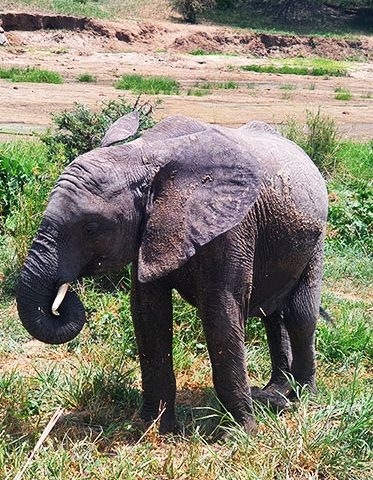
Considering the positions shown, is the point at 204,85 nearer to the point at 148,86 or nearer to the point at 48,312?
the point at 148,86

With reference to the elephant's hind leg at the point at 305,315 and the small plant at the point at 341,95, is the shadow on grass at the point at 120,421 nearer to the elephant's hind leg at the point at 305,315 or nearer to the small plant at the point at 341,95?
the elephant's hind leg at the point at 305,315

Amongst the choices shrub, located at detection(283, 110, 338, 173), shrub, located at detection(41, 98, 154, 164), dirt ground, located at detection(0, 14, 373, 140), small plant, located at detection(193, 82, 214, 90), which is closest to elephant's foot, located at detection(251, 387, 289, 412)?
shrub, located at detection(41, 98, 154, 164)

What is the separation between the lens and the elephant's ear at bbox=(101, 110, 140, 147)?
4.05 m

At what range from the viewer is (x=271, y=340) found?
16.8ft

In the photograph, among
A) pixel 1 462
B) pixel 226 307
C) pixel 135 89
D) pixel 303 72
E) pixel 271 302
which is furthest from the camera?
pixel 303 72

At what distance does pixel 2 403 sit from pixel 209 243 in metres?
1.63

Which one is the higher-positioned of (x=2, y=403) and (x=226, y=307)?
(x=226, y=307)

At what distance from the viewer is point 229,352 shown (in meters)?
4.14

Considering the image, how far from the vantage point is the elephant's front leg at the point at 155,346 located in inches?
169

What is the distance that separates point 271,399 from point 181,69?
3368cm

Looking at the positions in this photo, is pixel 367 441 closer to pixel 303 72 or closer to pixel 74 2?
pixel 303 72

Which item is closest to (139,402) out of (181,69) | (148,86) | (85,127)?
(85,127)

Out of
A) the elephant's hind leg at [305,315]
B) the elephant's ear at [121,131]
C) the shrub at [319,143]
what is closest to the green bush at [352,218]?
the shrub at [319,143]

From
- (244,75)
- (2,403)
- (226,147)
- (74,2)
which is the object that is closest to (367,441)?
(226,147)
